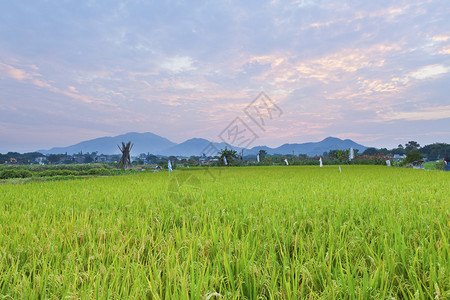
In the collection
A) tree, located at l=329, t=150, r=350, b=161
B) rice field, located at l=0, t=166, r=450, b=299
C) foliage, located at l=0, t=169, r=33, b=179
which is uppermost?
tree, located at l=329, t=150, r=350, b=161

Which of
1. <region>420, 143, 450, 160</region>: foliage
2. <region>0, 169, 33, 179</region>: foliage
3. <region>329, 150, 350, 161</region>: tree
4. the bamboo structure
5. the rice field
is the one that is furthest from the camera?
<region>420, 143, 450, 160</region>: foliage

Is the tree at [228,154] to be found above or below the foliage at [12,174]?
above

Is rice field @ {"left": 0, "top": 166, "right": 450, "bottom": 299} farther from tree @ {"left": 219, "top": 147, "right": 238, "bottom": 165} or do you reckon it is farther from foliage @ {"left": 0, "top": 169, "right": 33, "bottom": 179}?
tree @ {"left": 219, "top": 147, "right": 238, "bottom": 165}

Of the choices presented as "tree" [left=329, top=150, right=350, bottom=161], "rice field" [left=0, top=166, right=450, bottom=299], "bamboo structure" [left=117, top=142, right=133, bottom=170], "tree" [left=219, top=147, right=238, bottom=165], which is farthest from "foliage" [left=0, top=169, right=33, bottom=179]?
"tree" [left=329, top=150, right=350, bottom=161]

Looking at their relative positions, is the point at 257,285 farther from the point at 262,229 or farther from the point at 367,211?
the point at 367,211

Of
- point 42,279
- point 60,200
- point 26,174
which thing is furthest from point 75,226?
point 26,174

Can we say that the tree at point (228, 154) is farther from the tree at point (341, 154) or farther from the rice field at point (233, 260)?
the rice field at point (233, 260)

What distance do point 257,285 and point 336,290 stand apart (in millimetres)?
454

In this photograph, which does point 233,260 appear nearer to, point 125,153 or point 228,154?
point 125,153

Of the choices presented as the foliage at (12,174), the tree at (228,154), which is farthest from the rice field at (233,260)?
the tree at (228,154)

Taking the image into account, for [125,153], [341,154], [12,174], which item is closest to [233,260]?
[12,174]

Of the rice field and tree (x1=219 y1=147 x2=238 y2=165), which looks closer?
the rice field

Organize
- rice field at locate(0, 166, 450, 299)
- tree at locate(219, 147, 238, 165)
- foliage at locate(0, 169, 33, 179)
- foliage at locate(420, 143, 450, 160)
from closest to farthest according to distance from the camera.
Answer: rice field at locate(0, 166, 450, 299) → foliage at locate(0, 169, 33, 179) → tree at locate(219, 147, 238, 165) → foliage at locate(420, 143, 450, 160)

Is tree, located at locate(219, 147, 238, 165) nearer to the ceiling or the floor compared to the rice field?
nearer to the ceiling
